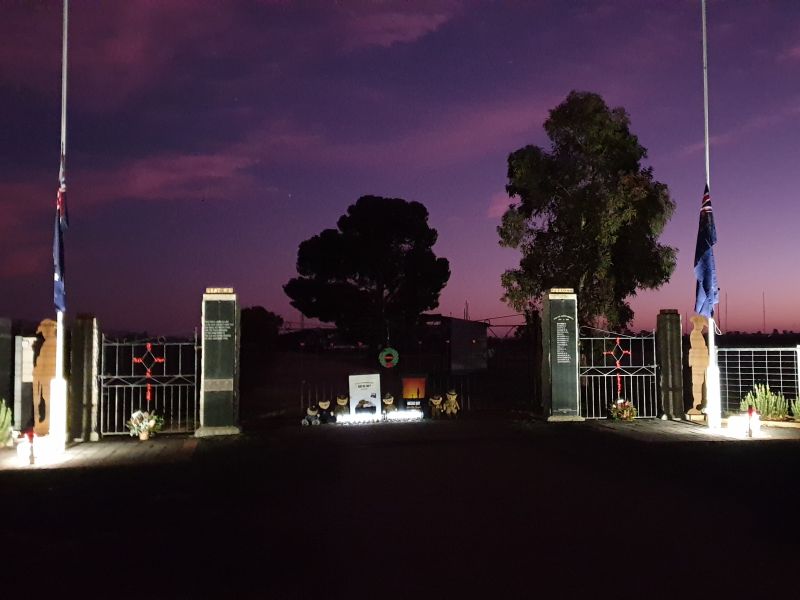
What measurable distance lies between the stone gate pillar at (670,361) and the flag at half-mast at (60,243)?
11.9 meters

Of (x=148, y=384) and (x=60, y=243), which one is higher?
(x=60, y=243)

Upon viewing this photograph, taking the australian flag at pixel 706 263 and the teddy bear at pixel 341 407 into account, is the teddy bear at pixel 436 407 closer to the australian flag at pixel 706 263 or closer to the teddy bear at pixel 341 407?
the teddy bear at pixel 341 407

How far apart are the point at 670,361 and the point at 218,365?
9.41m

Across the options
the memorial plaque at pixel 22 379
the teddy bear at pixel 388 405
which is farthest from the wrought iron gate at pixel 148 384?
the teddy bear at pixel 388 405

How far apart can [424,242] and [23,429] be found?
28.7m

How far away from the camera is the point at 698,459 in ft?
37.3

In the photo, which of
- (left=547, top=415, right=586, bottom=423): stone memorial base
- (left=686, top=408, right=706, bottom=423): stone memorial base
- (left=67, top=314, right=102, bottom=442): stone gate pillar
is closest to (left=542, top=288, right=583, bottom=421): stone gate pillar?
(left=547, top=415, right=586, bottom=423): stone memorial base

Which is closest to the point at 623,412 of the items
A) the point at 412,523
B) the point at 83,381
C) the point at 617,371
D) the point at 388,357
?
the point at 617,371

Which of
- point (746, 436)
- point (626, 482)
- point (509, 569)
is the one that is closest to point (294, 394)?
point (746, 436)

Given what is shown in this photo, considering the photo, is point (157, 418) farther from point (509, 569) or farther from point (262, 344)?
point (262, 344)

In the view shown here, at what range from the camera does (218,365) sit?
1394cm

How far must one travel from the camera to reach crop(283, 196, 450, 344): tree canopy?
39375 millimetres

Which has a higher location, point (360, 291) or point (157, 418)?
point (360, 291)

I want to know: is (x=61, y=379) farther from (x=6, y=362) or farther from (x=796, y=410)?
(x=796, y=410)
